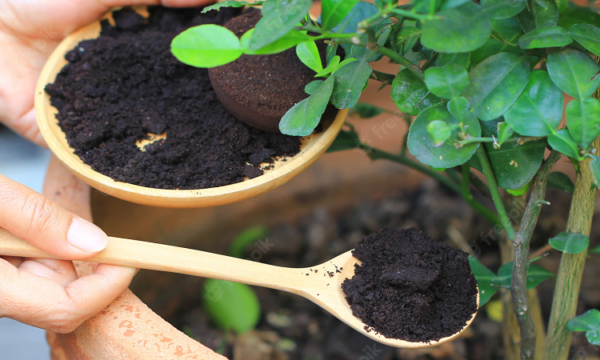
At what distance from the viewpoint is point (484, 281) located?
28.3 inches

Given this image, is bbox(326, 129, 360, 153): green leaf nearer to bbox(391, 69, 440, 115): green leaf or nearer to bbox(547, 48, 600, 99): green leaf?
bbox(391, 69, 440, 115): green leaf

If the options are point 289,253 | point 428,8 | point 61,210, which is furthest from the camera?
point 289,253

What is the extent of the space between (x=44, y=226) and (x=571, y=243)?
70cm

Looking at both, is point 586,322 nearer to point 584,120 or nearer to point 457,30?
point 584,120

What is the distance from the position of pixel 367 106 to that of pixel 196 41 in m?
0.60

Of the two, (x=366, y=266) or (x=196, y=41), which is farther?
(x=366, y=266)

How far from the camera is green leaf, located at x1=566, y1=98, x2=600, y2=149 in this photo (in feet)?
1.51

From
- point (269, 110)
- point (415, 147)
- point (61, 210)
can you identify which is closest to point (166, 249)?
point (61, 210)

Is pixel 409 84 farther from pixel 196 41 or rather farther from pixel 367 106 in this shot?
pixel 367 106

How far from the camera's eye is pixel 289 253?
1195mm

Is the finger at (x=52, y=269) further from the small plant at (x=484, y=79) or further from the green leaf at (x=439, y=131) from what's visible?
the green leaf at (x=439, y=131)

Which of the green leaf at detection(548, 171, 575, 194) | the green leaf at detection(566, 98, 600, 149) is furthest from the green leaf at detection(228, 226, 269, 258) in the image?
the green leaf at detection(566, 98, 600, 149)

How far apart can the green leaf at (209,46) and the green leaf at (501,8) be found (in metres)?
0.25

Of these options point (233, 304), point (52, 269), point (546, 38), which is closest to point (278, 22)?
point (546, 38)
